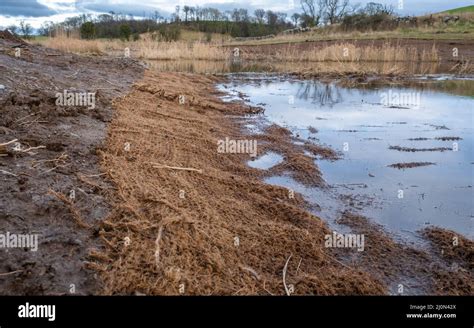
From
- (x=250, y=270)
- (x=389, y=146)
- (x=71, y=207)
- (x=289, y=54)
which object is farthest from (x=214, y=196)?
(x=289, y=54)

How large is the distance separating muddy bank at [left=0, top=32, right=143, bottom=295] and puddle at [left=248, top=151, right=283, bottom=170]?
244 cm

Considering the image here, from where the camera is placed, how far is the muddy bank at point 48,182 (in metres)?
2.99

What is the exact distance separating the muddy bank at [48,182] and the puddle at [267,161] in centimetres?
244

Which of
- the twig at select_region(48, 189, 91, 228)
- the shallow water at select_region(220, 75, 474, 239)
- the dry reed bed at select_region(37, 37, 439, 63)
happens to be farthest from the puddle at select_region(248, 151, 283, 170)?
the dry reed bed at select_region(37, 37, 439, 63)

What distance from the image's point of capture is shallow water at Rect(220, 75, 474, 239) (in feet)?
17.5

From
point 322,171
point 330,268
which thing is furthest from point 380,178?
point 330,268

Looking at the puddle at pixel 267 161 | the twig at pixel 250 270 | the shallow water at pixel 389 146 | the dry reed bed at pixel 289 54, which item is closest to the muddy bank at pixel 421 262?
the shallow water at pixel 389 146

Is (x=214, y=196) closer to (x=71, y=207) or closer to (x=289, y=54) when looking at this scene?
(x=71, y=207)

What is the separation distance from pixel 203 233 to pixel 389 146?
543 centimetres

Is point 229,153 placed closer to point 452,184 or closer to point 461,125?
point 452,184

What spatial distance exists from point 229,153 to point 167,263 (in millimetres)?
4164

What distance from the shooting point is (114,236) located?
3543 mm

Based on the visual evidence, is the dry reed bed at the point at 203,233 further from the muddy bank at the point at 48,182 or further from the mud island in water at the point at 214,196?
the muddy bank at the point at 48,182

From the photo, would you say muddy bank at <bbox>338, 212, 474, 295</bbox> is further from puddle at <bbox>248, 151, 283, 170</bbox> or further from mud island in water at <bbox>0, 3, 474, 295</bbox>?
puddle at <bbox>248, 151, 283, 170</bbox>
